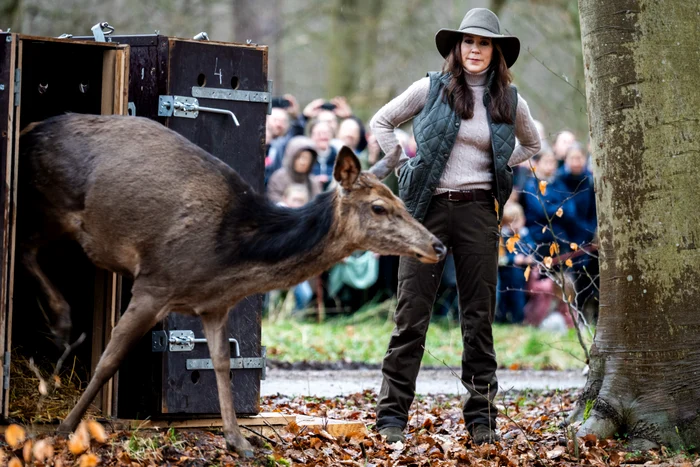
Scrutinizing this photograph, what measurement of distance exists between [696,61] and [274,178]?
798 cm

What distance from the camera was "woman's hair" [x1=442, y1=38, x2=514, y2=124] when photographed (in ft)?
24.2

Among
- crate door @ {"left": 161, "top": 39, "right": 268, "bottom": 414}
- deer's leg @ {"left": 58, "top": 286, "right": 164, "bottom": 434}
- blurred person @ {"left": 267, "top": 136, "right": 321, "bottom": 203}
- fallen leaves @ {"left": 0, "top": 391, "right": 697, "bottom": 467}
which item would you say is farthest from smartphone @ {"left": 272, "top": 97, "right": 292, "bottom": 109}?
deer's leg @ {"left": 58, "top": 286, "right": 164, "bottom": 434}

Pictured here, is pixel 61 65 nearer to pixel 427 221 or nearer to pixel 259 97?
pixel 259 97

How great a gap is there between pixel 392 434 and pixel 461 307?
101 centimetres

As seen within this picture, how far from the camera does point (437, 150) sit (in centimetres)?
732

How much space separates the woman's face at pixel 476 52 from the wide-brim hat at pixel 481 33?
0.20 feet

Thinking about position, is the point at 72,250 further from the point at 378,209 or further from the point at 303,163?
the point at 303,163

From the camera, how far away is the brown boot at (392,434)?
7438 mm

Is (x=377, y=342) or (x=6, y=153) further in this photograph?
(x=377, y=342)

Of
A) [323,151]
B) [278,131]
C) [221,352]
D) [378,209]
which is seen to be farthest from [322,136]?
[378,209]

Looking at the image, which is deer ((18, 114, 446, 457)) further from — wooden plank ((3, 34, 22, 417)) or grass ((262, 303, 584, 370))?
grass ((262, 303, 584, 370))

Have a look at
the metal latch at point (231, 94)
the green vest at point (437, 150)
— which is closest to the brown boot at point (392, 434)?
the green vest at point (437, 150)

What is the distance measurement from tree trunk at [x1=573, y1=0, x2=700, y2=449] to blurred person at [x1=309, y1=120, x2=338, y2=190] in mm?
7923

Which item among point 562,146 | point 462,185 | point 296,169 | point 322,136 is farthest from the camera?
point 562,146
